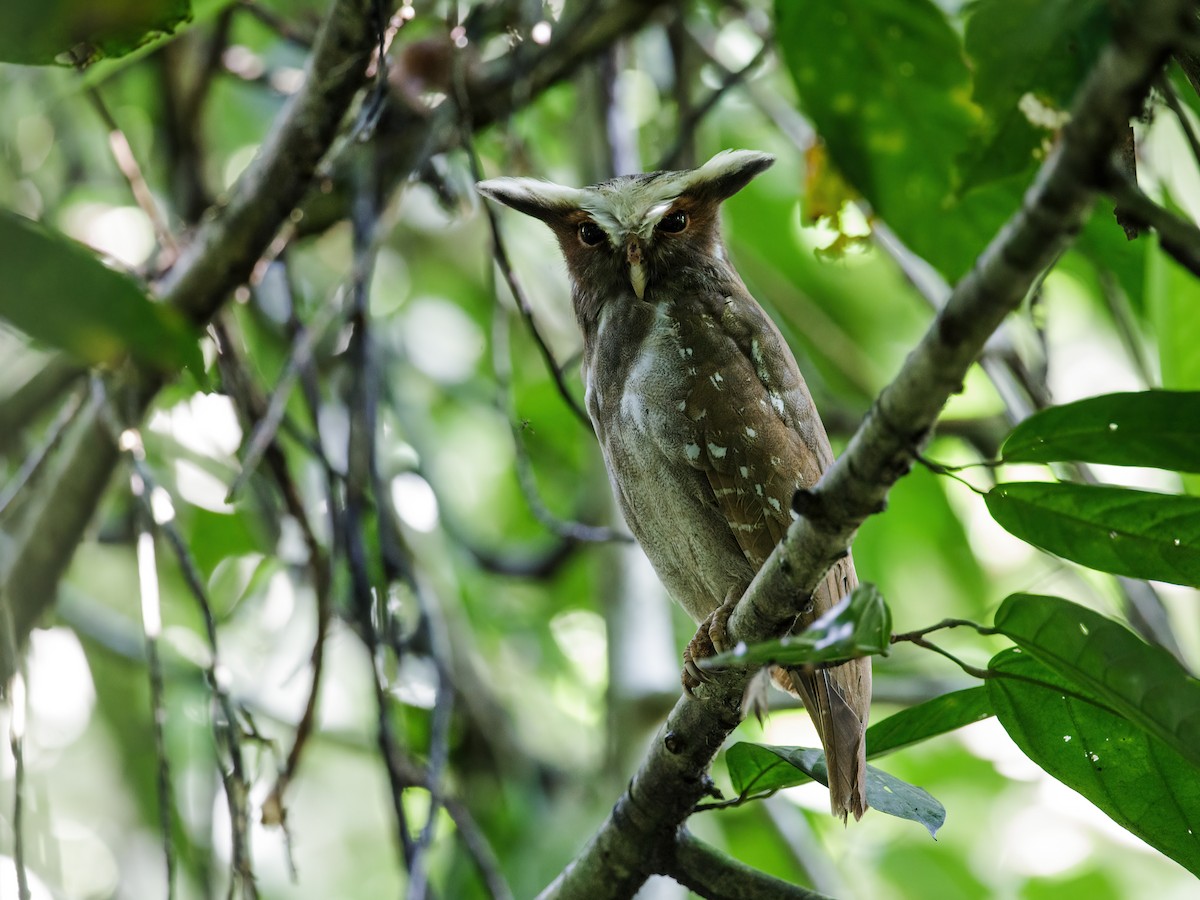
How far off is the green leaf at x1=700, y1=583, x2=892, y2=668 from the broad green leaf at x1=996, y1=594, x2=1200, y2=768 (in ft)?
0.73

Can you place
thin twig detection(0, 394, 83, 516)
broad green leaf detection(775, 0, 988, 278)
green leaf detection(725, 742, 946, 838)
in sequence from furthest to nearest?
thin twig detection(0, 394, 83, 516), broad green leaf detection(775, 0, 988, 278), green leaf detection(725, 742, 946, 838)

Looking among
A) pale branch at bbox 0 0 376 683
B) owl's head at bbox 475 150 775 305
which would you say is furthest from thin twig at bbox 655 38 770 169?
pale branch at bbox 0 0 376 683

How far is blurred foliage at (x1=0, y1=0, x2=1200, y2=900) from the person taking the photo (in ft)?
6.50

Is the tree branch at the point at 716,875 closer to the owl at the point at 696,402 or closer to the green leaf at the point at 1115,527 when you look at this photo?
the owl at the point at 696,402

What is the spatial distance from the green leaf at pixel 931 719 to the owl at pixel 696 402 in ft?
0.24

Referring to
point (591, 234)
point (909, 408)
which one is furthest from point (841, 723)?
point (591, 234)

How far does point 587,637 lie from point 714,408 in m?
2.55

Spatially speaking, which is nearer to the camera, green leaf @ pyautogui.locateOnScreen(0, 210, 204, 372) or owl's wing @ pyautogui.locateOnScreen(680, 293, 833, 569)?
green leaf @ pyautogui.locateOnScreen(0, 210, 204, 372)

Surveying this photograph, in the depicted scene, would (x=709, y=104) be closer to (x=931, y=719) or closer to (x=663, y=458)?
(x=663, y=458)

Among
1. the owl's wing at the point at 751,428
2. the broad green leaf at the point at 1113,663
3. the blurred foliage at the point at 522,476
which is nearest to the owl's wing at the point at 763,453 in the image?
the owl's wing at the point at 751,428

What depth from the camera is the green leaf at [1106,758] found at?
150 centimetres

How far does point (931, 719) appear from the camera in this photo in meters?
1.67

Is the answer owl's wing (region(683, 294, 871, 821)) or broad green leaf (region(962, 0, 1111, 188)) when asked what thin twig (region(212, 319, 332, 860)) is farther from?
broad green leaf (region(962, 0, 1111, 188))

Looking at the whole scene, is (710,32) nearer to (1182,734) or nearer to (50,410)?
(50,410)
